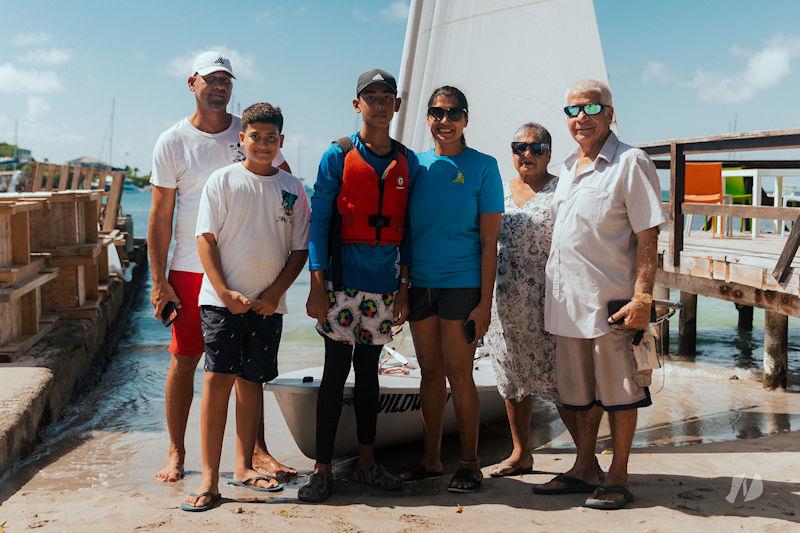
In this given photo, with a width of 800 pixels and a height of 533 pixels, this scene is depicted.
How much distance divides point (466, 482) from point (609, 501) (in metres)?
0.69

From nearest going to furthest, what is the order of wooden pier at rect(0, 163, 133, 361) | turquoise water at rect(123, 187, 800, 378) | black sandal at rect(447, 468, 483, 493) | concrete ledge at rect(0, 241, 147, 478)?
black sandal at rect(447, 468, 483, 493) → concrete ledge at rect(0, 241, 147, 478) → wooden pier at rect(0, 163, 133, 361) → turquoise water at rect(123, 187, 800, 378)

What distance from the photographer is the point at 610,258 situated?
11.3ft

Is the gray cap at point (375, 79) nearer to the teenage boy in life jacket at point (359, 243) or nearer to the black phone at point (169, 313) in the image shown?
the teenage boy in life jacket at point (359, 243)

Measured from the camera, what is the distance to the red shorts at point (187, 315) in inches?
154

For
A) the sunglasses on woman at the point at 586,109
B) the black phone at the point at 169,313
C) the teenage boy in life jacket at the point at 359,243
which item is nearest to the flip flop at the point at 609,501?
the teenage boy in life jacket at the point at 359,243

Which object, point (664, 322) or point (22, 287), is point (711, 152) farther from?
point (22, 287)

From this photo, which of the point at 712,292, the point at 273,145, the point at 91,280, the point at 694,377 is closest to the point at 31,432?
the point at 273,145

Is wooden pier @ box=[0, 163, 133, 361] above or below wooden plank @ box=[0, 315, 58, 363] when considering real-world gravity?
above

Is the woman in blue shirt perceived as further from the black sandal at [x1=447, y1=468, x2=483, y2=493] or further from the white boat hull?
the white boat hull

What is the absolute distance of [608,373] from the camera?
11.4ft

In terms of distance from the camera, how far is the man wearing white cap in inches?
152

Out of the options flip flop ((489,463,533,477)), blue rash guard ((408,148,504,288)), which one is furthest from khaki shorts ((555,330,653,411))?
flip flop ((489,463,533,477))

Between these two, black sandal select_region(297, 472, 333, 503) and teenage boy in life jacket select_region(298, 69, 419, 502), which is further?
black sandal select_region(297, 472, 333, 503)

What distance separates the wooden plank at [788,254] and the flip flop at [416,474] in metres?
3.26
